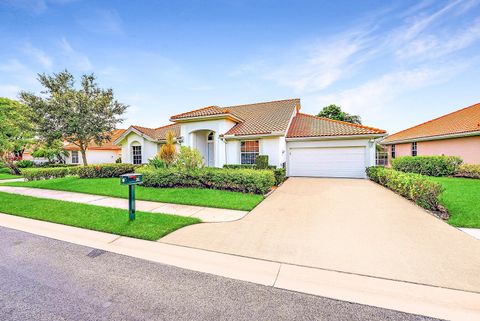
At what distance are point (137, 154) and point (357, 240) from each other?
18385 mm

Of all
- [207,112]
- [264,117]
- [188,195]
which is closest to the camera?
[188,195]

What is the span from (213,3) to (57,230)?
11.8 meters

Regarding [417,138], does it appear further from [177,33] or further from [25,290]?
[25,290]

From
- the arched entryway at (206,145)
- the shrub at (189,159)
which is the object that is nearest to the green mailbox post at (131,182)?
the shrub at (189,159)

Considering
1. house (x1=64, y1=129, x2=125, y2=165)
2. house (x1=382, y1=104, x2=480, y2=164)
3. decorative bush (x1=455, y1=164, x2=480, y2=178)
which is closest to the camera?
decorative bush (x1=455, y1=164, x2=480, y2=178)

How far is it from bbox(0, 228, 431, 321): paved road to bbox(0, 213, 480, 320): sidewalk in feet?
0.60

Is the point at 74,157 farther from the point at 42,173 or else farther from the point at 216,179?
the point at 216,179

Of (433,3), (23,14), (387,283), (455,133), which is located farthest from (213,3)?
(455,133)

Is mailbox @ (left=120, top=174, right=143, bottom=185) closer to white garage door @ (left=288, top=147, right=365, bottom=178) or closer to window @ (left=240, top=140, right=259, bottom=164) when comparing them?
window @ (left=240, top=140, right=259, bottom=164)

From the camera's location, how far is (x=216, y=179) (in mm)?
10078

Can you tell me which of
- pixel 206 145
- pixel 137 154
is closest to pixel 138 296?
pixel 206 145

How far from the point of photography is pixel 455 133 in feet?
46.9

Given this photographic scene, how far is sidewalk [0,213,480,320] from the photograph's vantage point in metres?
2.59

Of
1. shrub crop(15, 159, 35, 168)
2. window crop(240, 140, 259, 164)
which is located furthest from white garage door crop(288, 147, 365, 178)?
shrub crop(15, 159, 35, 168)
